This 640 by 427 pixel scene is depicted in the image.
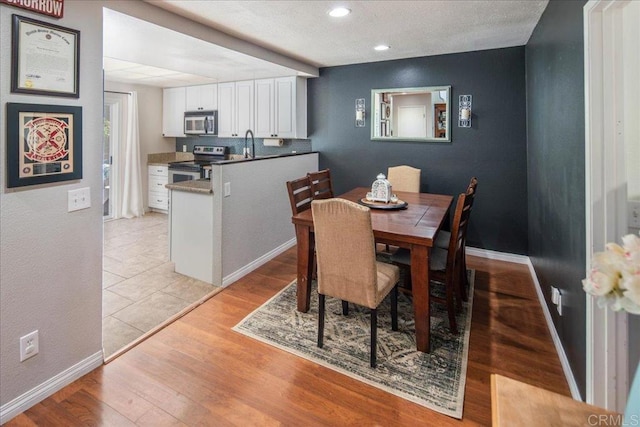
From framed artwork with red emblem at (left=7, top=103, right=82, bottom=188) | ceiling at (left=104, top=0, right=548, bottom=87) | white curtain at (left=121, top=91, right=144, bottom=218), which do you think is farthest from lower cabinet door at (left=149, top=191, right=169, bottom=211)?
framed artwork with red emblem at (left=7, top=103, right=82, bottom=188)

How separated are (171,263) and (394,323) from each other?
8.51ft

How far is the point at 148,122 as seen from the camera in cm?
620

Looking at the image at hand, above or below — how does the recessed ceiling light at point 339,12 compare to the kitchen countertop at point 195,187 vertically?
above

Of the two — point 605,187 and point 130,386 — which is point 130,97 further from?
point 605,187

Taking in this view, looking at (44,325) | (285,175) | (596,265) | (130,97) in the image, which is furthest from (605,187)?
(130,97)

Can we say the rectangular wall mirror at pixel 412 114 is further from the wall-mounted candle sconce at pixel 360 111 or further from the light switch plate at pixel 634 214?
the light switch plate at pixel 634 214

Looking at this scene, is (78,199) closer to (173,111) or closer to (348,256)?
(348,256)

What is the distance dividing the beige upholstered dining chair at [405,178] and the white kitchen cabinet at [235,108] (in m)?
2.36

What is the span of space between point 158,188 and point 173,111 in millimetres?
1420

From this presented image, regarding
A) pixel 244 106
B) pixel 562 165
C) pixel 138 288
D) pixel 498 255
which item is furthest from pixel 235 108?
pixel 562 165

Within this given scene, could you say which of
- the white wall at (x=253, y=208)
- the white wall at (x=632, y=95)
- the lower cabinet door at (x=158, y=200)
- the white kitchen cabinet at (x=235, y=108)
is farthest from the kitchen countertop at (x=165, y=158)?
the white wall at (x=632, y=95)

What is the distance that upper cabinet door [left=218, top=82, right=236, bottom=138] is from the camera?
17.7 feet

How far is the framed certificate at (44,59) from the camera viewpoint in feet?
5.45

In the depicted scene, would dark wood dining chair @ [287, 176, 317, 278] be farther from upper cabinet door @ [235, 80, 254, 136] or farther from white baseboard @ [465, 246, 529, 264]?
upper cabinet door @ [235, 80, 254, 136]
